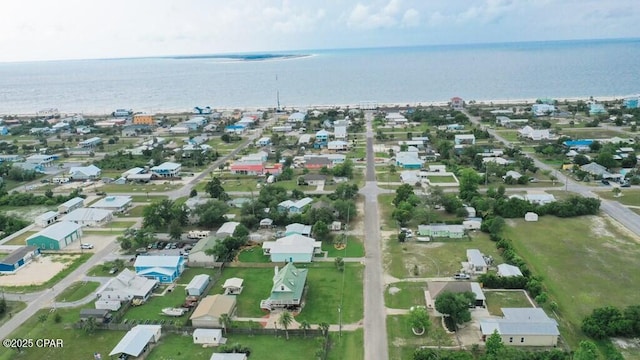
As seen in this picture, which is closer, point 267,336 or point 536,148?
point 267,336

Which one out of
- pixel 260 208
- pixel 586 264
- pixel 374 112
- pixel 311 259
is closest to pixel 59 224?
pixel 260 208

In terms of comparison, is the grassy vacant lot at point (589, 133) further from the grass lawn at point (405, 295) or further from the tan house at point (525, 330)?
the tan house at point (525, 330)

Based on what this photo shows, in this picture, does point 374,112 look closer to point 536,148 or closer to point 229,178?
point 536,148

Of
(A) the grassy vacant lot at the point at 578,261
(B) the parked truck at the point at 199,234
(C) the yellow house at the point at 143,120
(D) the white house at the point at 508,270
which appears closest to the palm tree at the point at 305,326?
(D) the white house at the point at 508,270

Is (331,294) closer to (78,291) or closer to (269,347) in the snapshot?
(269,347)

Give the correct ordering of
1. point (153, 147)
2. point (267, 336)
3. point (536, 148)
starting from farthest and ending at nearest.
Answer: point (153, 147)
point (536, 148)
point (267, 336)
